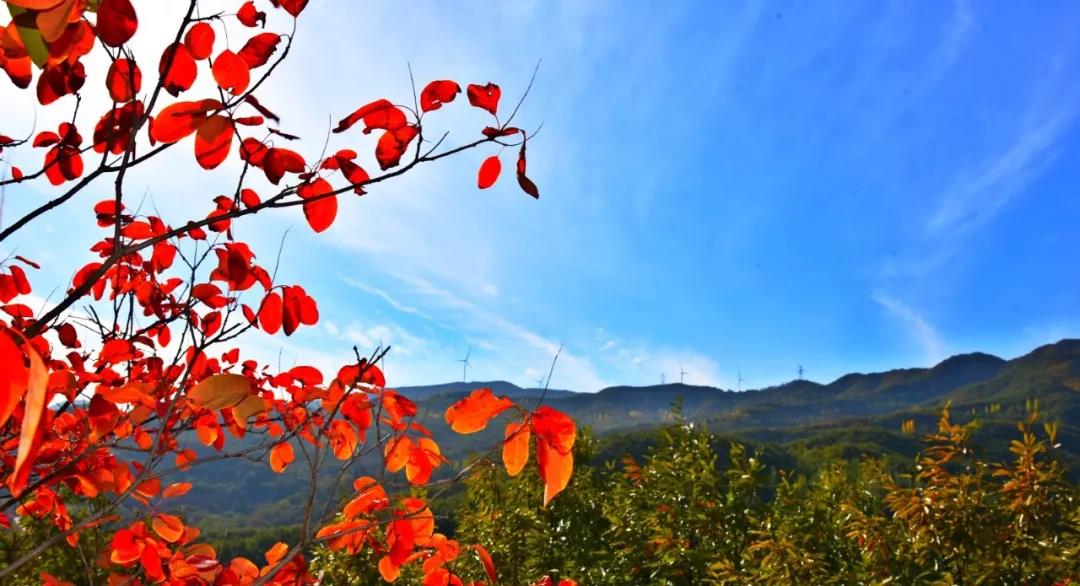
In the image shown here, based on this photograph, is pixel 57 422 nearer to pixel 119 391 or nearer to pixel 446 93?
pixel 119 391

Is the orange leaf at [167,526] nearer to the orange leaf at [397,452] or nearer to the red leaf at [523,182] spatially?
the orange leaf at [397,452]

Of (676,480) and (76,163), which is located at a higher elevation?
(76,163)

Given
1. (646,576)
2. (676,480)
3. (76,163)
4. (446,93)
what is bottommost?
(646,576)

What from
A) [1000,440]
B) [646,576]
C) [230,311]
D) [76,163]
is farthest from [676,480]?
[1000,440]

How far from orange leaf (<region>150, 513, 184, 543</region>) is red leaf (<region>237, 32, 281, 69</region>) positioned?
5.36 ft

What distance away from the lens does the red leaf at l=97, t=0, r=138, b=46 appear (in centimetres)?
→ 113

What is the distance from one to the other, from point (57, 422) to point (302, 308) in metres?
1.56

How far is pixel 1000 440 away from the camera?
124250 millimetres

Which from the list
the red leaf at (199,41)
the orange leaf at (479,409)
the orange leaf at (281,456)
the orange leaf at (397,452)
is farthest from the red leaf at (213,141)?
the orange leaf at (281,456)

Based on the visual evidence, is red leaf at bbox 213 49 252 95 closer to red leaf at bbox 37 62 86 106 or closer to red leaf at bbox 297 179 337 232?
red leaf at bbox 297 179 337 232

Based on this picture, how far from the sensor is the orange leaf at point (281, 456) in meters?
2.55

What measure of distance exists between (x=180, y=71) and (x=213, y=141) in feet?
1.15

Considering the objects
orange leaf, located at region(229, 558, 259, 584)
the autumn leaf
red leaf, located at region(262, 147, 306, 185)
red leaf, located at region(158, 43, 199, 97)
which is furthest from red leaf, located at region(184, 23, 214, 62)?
orange leaf, located at region(229, 558, 259, 584)

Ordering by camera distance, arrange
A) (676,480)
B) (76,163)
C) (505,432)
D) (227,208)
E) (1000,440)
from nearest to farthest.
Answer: (505,432) → (76,163) → (227,208) → (676,480) → (1000,440)
